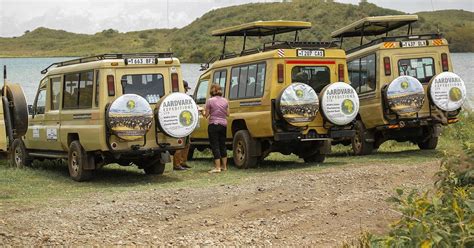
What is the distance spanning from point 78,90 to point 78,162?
119 centimetres

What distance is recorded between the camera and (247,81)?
14453 millimetres

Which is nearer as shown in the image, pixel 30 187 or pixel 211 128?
pixel 30 187

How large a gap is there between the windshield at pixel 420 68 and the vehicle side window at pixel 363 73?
62cm

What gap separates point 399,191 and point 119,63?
7768 mm

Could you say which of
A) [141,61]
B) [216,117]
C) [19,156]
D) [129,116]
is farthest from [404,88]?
[19,156]

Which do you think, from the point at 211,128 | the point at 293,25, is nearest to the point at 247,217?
the point at 211,128

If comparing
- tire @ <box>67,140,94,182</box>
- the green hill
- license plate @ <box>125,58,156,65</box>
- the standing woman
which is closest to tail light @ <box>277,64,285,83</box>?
the standing woman

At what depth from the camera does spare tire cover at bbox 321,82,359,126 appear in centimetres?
1356

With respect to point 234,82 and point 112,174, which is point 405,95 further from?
point 112,174

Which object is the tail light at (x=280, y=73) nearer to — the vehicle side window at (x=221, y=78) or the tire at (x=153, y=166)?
the vehicle side window at (x=221, y=78)

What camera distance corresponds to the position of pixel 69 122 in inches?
523

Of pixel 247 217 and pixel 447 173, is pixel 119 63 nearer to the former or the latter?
pixel 247 217

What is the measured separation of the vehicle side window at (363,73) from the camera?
1572cm

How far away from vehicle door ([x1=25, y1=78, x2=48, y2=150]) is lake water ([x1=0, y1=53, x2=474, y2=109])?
10.0m
